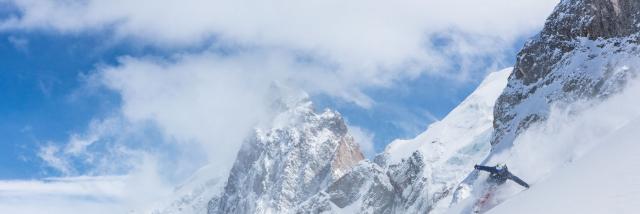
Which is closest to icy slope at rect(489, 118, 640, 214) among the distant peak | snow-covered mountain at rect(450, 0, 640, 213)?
snow-covered mountain at rect(450, 0, 640, 213)

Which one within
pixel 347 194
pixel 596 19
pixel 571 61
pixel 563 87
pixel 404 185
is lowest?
pixel 563 87

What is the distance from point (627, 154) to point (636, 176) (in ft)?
10.3

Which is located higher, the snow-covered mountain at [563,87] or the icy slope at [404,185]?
the icy slope at [404,185]

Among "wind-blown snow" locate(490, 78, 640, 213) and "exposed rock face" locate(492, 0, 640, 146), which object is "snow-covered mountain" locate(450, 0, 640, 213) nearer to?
"exposed rock face" locate(492, 0, 640, 146)

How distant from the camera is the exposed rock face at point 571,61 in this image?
205 feet

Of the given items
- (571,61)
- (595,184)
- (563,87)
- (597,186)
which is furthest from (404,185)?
(597,186)

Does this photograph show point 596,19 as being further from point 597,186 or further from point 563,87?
point 597,186

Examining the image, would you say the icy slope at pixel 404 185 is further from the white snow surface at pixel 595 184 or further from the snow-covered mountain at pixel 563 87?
the white snow surface at pixel 595 184

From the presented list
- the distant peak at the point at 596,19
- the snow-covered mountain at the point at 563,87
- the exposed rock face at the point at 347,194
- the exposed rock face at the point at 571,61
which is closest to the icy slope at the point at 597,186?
the snow-covered mountain at the point at 563,87

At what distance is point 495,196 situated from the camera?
5138 centimetres

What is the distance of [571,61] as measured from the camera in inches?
2734

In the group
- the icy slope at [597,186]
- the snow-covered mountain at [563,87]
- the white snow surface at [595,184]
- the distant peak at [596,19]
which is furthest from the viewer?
the distant peak at [596,19]

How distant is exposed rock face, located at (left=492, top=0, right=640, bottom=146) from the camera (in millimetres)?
62406

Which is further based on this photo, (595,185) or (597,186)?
(595,185)
